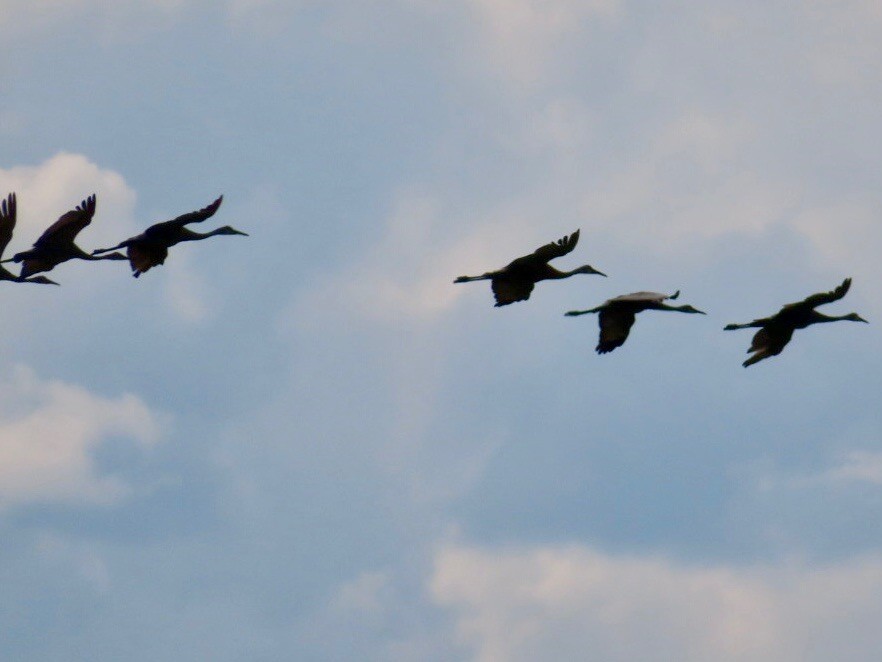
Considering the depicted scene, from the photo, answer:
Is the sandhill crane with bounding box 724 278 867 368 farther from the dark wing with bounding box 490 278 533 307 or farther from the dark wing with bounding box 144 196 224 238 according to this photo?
the dark wing with bounding box 144 196 224 238

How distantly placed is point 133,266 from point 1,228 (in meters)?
2.73

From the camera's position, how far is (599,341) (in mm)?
30078

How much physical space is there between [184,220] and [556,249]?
288 inches

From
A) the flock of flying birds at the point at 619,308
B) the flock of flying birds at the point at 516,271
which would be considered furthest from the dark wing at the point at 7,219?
the flock of flying birds at the point at 619,308

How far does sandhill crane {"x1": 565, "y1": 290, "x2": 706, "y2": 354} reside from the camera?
2989cm

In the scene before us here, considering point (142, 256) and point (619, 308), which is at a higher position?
point (142, 256)

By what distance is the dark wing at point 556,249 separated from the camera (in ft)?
94.5

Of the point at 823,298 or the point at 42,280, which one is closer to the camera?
the point at 823,298

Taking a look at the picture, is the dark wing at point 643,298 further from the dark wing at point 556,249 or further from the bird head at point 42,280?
the bird head at point 42,280

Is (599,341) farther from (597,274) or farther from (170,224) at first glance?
(170,224)

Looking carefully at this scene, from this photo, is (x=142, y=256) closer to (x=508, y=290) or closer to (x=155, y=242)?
(x=155, y=242)

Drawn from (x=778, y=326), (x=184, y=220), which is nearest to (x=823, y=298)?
(x=778, y=326)

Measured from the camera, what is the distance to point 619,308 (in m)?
30.1

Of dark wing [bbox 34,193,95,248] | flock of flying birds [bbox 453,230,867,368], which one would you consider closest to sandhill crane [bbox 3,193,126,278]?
dark wing [bbox 34,193,95,248]
